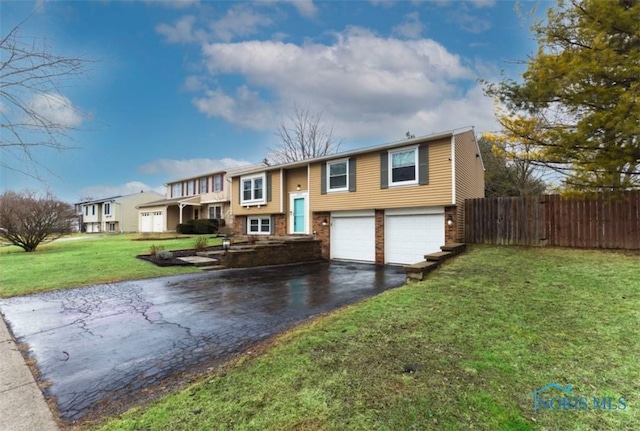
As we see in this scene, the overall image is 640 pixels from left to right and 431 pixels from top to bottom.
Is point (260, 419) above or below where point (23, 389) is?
above

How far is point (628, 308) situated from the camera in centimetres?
439

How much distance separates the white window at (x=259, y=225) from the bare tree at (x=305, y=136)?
12701 mm

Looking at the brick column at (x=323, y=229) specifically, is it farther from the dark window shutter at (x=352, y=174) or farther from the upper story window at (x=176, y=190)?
the upper story window at (x=176, y=190)

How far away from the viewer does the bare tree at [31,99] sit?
1921mm

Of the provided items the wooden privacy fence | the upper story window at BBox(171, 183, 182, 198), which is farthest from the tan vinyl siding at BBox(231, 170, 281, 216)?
the upper story window at BBox(171, 183, 182, 198)

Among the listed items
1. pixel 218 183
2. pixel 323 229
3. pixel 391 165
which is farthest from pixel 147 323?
pixel 218 183

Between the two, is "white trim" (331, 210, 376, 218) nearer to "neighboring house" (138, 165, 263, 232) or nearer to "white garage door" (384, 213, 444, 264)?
"white garage door" (384, 213, 444, 264)

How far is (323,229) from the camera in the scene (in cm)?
1537

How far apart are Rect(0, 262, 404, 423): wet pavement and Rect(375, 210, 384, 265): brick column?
12.6 ft

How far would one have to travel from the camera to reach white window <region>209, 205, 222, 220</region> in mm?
26156

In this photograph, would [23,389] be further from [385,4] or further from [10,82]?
[385,4]

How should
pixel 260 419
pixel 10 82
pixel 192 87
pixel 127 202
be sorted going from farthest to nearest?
1. pixel 127 202
2. pixel 192 87
3. pixel 260 419
4. pixel 10 82

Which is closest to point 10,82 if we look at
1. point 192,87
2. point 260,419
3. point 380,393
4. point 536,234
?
point 260,419

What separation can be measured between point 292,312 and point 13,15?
4.98 meters
